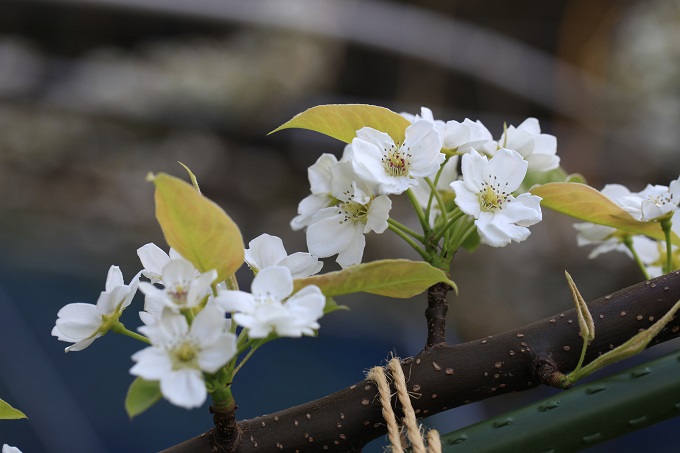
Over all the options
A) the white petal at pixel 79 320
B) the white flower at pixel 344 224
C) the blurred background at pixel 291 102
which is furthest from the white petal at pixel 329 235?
the blurred background at pixel 291 102

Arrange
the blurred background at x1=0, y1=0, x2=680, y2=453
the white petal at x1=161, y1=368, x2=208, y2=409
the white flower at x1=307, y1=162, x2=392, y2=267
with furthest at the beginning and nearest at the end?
the blurred background at x1=0, y1=0, x2=680, y2=453 < the white flower at x1=307, y1=162, x2=392, y2=267 < the white petal at x1=161, y1=368, x2=208, y2=409

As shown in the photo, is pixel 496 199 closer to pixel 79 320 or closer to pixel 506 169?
pixel 506 169

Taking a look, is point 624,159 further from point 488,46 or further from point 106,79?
point 106,79

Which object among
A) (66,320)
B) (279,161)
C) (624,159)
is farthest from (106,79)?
(66,320)

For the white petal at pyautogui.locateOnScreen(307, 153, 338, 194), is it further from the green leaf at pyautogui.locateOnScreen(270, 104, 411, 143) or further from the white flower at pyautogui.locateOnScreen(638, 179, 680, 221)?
the white flower at pyautogui.locateOnScreen(638, 179, 680, 221)

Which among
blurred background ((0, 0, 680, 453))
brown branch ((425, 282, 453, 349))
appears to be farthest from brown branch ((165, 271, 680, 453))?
blurred background ((0, 0, 680, 453))

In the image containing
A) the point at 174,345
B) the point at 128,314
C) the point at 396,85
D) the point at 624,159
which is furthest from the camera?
the point at 396,85
